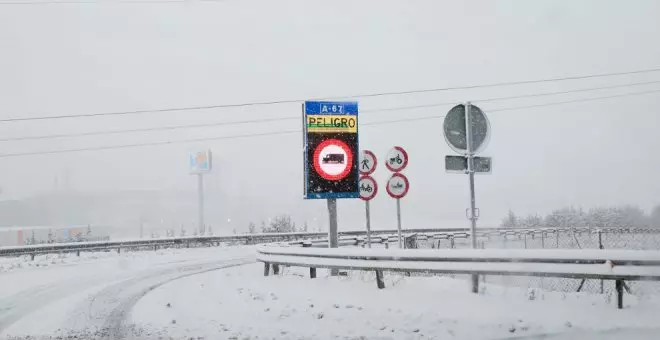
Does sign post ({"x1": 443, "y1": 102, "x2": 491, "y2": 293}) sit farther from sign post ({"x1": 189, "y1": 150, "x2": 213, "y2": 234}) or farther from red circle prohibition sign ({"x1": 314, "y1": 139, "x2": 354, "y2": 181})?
sign post ({"x1": 189, "y1": 150, "x2": 213, "y2": 234})

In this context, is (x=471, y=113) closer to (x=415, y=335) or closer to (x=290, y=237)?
(x=415, y=335)

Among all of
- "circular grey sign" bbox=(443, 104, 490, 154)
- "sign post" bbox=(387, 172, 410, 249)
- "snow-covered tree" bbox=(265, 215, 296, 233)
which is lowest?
"snow-covered tree" bbox=(265, 215, 296, 233)

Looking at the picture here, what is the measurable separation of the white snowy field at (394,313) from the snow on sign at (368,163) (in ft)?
13.4

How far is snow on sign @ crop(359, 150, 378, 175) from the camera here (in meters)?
14.9

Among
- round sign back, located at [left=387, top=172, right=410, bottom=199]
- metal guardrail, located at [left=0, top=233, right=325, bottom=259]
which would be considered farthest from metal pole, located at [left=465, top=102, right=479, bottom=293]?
metal guardrail, located at [left=0, top=233, right=325, bottom=259]

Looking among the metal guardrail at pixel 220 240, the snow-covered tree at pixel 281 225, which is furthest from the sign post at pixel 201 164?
the metal guardrail at pixel 220 240

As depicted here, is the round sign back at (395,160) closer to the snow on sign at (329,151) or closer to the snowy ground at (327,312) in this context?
the snow on sign at (329,151)

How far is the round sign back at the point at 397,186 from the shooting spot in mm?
12633

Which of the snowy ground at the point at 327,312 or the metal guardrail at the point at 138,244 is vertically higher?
the snowy ground at the point at 327,312

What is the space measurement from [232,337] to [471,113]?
18.2 feet

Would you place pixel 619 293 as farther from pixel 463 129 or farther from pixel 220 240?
pixel 220 240

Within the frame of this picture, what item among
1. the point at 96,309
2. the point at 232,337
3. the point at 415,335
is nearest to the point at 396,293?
the point at 415,335

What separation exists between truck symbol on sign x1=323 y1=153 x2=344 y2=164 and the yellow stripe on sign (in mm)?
620

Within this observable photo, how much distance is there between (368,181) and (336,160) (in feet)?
5.96
